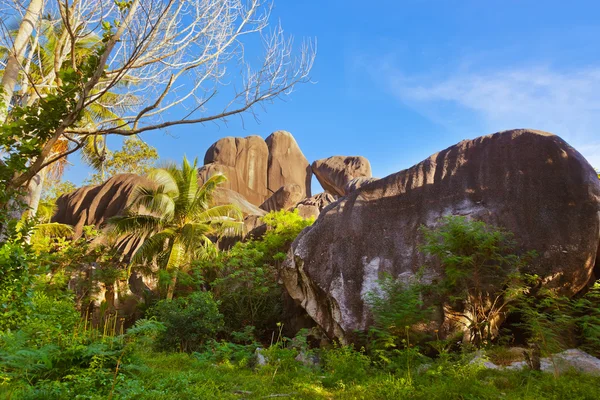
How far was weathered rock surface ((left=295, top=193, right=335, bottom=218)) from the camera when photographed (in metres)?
23.2

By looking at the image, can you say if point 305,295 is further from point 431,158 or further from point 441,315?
point 431,158

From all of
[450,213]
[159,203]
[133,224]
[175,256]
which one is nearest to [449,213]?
[450,213]

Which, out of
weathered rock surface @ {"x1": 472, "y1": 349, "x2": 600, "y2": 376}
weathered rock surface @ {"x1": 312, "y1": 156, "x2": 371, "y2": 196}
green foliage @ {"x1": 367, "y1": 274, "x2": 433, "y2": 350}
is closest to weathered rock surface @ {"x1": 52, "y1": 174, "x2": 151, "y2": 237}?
weathered rock surface @ {"x1": 312, "y1": 156, "x2": 371, "y2": 196}

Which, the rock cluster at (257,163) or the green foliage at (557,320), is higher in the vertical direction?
the rock cluster at (257,163)

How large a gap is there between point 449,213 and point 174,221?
11.0 meters

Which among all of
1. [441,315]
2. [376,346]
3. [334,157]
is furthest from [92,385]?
[334,157]

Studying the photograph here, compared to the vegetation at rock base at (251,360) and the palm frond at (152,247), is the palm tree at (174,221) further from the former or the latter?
the vegetation at rock base at (251,360)

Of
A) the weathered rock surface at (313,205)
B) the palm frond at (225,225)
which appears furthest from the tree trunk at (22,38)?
the weathered rock surface at (313,205)

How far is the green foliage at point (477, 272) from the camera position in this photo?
305 inches

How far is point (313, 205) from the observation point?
24562 millimetres

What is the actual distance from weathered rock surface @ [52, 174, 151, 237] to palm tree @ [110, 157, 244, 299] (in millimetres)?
5320

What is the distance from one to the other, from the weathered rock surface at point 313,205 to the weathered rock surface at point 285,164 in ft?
36.0

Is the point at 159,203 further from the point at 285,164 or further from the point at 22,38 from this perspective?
the point at 285,164

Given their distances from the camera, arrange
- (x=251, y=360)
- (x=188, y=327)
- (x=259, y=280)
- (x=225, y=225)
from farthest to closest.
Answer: (x=225, y=225)
(x=259, y=280)
(x=188, y=327)
(x=251, y=360)
